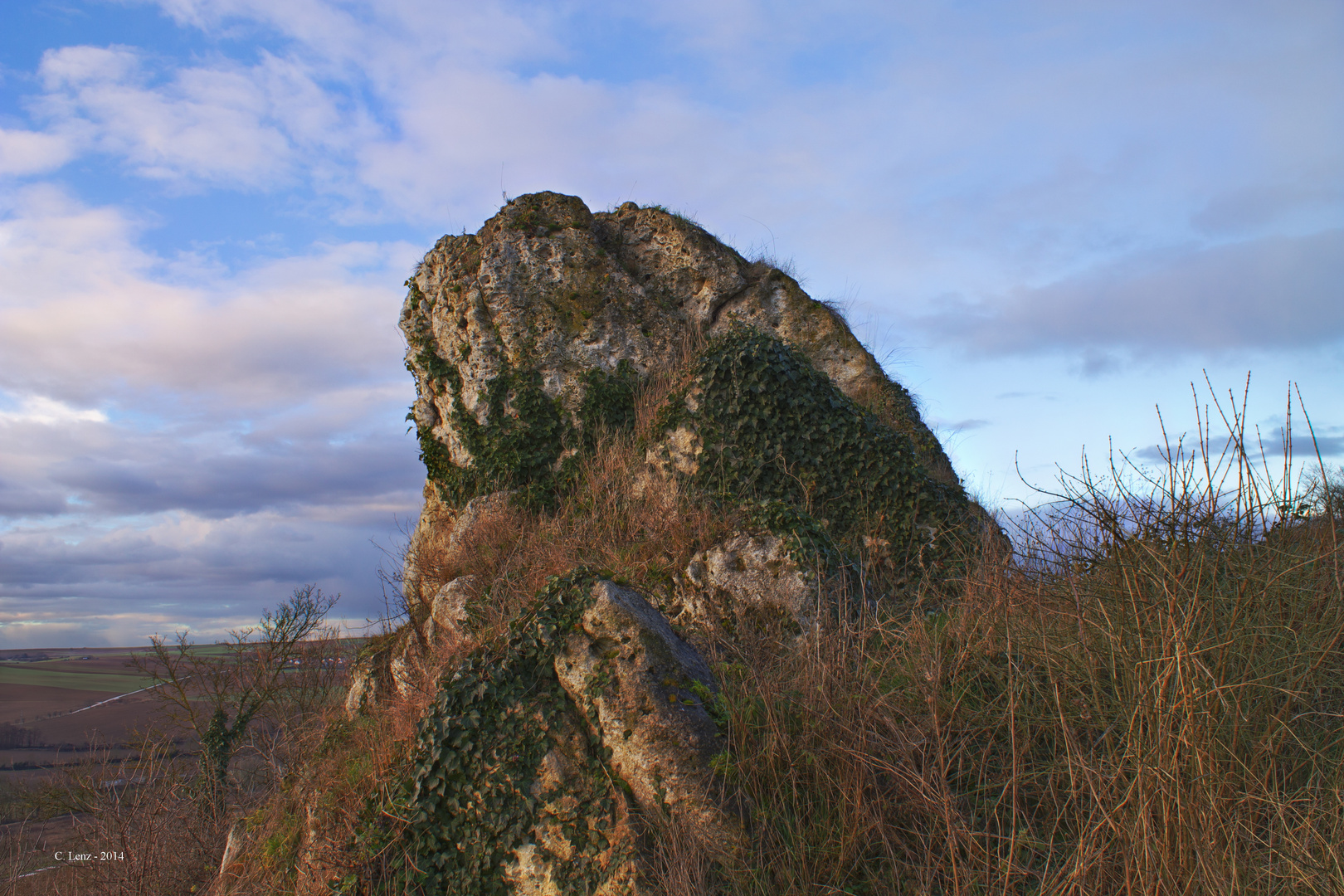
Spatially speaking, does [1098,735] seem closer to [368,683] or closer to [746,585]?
[746,585]

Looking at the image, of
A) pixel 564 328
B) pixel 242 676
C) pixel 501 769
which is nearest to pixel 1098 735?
pixel 501 769

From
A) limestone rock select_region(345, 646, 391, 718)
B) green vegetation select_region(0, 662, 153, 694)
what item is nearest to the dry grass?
limestone rock select_region(345, 646, 391, 718)

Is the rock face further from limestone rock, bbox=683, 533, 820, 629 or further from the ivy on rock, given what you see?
the ivy on rock

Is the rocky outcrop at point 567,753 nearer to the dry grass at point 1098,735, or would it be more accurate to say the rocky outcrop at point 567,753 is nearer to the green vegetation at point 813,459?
the dry grass at point 1098,735

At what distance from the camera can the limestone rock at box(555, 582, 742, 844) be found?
Answer: 179 inches

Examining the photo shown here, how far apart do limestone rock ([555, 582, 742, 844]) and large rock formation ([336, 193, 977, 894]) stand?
0.01 metres

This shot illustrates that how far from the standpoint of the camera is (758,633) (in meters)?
7.50

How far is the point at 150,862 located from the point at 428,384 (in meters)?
8.23

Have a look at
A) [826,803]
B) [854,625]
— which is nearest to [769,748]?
[826,803]

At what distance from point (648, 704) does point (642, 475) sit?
5.85 meters

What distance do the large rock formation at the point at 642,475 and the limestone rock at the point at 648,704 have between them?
15 millimetres

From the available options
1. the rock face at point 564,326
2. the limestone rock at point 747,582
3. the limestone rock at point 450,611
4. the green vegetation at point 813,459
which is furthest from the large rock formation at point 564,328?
the limestone rock at point 747,582

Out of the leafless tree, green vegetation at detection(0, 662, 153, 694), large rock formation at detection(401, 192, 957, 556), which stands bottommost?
green vegetation at detection(0, 662, 153, 694)

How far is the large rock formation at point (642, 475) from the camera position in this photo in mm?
4846
